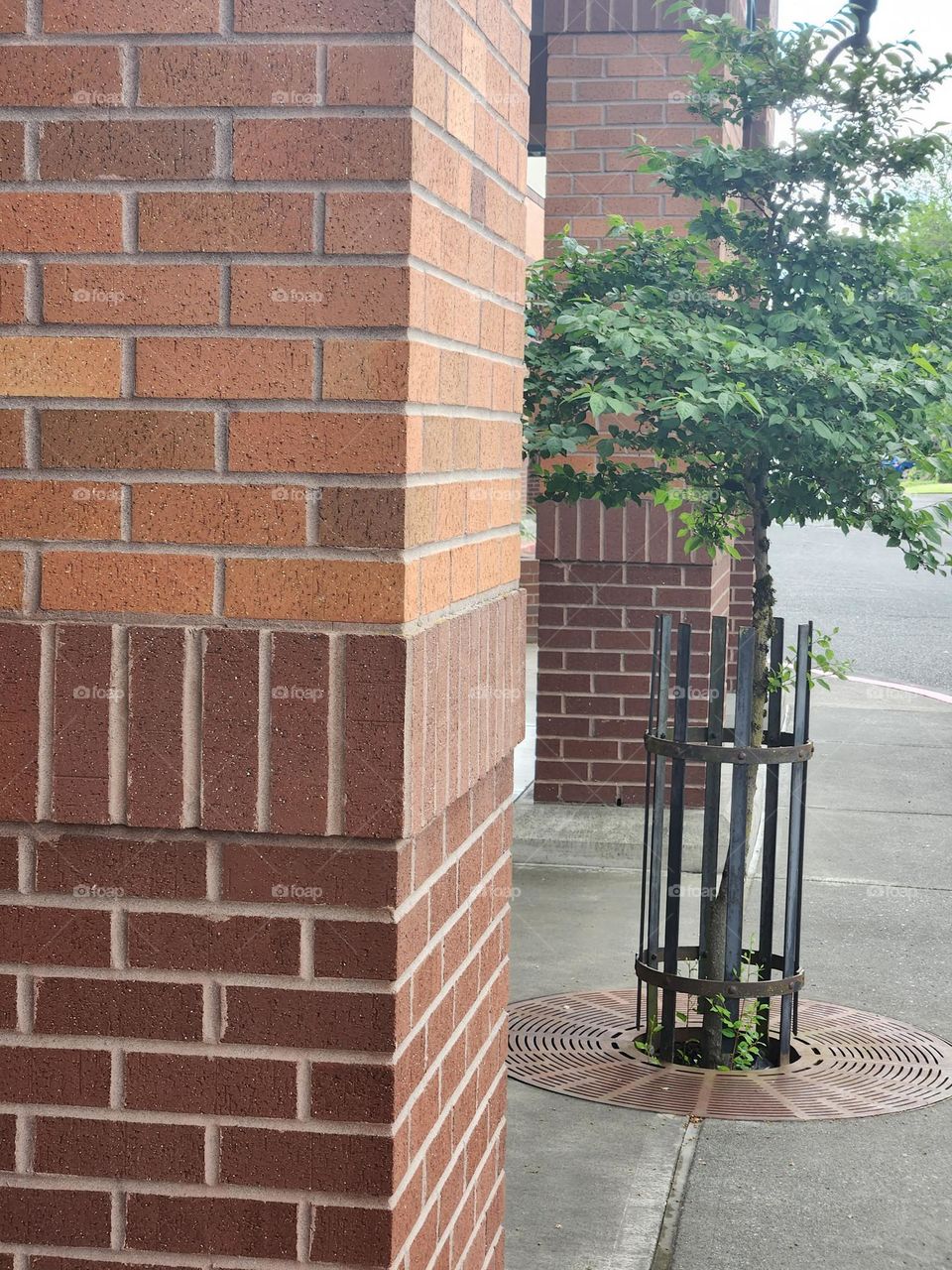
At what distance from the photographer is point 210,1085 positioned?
2.23 meters

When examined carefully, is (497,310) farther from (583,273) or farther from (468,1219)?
(583,273)

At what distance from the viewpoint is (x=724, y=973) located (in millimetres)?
4992

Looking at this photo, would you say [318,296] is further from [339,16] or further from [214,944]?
[214,944]

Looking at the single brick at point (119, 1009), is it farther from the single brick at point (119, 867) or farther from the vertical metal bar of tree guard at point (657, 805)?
the vertical metal bar of tree guard at point (657, 805)

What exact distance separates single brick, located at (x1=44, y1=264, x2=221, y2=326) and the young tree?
8.30 ft

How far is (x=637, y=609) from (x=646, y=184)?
6.85 ft

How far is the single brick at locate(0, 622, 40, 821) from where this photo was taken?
7.12 ft

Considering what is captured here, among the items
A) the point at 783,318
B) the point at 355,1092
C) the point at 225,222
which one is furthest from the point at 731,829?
the point at 225,222

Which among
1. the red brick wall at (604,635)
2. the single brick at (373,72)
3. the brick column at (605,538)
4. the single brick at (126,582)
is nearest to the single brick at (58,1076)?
the single brick at (126,582)

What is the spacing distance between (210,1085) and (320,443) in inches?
34.0

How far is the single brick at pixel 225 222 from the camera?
2.12 meters

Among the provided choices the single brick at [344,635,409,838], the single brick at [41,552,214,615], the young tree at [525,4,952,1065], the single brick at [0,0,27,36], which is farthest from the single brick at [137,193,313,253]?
the young tree at [525,4,952,1065]

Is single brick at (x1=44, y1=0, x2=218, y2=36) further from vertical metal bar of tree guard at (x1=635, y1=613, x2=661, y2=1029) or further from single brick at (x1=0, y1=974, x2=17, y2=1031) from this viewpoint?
vertical metal bar of tree guard at (x1=635, y1=613, x2=661, y2=1029)

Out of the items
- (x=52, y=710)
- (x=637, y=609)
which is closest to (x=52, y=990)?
(x=52, y=710)
